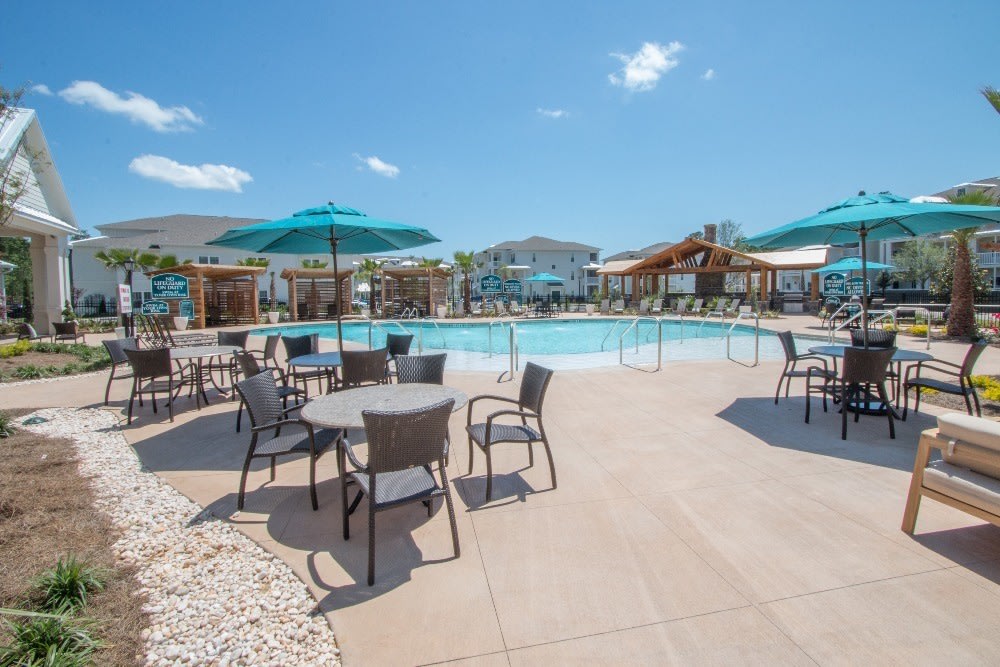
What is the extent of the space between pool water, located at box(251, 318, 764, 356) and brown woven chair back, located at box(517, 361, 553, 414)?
10.0m

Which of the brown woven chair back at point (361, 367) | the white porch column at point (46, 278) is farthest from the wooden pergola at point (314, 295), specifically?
the brown woven chair back at point (361, 367)

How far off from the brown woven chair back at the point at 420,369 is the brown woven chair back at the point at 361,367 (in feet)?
2.19

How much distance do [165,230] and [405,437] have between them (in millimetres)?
43630

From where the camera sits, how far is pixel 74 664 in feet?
6.66

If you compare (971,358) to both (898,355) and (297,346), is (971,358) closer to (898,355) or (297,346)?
(898,355)

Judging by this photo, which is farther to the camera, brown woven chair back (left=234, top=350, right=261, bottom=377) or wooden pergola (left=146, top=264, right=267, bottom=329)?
wooden pergola (left=146, top=264, right=267, bottom=329)

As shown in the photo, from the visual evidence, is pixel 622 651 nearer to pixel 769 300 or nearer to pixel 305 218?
pixel 305 218

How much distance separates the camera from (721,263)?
26.6m

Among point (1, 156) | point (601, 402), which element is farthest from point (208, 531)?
point (1, 156)

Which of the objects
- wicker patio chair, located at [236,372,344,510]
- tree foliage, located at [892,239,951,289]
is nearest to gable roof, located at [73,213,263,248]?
wicker patio chair, located at [236,372,344,510]

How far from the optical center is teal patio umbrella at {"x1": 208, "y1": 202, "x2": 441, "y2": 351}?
5.39 m

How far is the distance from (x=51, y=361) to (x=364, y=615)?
12388 mm

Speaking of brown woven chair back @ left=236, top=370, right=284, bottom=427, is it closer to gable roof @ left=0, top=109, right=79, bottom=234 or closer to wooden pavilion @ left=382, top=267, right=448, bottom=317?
gable roof @ left=0, top=109, right=79, bottom=234

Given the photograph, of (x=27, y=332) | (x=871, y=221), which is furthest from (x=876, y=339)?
(x=27, y=332)
